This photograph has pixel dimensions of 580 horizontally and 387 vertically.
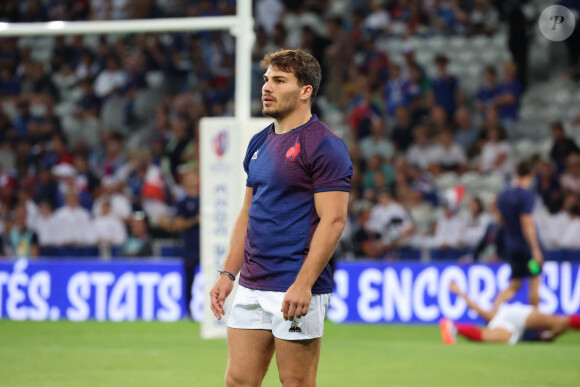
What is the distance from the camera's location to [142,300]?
15.9m

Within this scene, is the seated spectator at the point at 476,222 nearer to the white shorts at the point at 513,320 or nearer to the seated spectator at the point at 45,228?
the white shorts at the point at 513,320

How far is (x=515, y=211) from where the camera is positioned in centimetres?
1287

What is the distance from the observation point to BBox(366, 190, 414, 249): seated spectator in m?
16.8

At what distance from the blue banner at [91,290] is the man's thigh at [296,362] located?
10600 millimetres

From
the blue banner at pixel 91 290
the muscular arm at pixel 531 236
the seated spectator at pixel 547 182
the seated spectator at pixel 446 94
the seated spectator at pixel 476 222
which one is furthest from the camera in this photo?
the seated spectator at pixel 446 94

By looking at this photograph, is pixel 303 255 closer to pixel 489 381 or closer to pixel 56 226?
pixel 489 381

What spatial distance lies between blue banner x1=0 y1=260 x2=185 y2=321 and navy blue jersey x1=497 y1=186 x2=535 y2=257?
5122 mm

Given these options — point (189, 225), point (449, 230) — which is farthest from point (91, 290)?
point (449, 230)

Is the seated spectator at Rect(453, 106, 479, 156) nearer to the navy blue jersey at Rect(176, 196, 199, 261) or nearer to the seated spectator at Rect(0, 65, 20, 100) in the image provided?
the navy blue jersey at Rect(176, 196, 199, 261)

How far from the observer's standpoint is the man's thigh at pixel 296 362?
5.17m

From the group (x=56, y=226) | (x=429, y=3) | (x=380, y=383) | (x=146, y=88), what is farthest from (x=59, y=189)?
(x=380, y=383)

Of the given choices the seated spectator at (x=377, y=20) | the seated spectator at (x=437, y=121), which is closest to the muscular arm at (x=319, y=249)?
the seated spectator at (x=437, y=121)

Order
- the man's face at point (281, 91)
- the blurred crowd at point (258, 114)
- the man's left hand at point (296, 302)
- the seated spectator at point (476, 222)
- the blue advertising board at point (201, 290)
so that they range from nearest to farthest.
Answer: the man's left hand at point (296, 302)
the man's face at point (281, 91)
the blue advertising board at point (201, 290)
the seated spectator at point (476, 222)
the blurred crowd at point (258, 114)

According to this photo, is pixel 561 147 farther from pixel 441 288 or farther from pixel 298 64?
pixel 298 64
